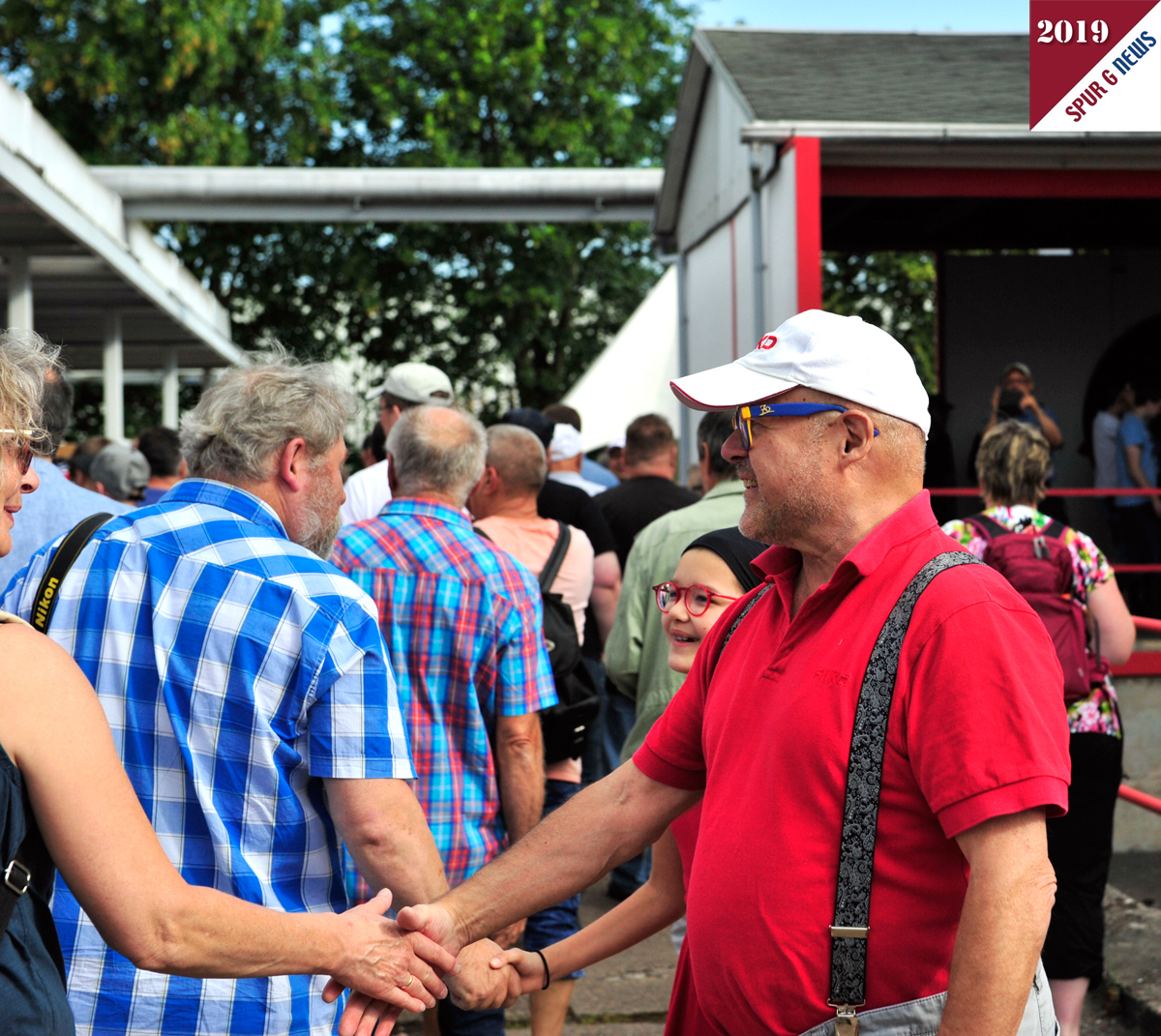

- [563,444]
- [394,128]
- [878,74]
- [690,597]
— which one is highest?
[394,128]

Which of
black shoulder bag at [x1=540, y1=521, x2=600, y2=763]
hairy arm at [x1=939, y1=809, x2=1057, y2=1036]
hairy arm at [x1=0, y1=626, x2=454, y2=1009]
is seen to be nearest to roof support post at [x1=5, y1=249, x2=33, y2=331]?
black shoulder bag at [x1=540, y1=521, x2=600, y2=763]

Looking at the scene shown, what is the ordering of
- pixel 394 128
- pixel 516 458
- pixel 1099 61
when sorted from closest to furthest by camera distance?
pixel 1099 61 < pixel 516 458 < pixel 394 128

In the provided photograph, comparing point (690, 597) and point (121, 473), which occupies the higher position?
point (121, 473)

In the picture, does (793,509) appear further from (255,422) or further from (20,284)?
(20,284)

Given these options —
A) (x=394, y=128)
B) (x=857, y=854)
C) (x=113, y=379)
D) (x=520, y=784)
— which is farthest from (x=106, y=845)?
(x=394, y=128)

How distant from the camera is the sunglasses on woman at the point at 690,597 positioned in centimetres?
309

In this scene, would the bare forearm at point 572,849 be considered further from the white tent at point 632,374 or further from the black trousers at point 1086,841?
the white tent at point 632,374

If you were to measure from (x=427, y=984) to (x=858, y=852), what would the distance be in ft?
3.26

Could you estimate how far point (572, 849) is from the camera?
90.8 inches

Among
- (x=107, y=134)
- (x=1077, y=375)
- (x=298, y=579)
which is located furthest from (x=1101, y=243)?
(x=107, y=134)

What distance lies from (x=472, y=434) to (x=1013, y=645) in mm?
2439

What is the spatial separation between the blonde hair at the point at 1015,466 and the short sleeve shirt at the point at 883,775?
2586mm

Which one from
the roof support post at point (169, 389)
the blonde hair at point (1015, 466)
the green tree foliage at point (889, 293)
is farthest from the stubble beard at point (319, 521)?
the green tree foliage at point (889, 293)

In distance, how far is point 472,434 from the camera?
3943mm
